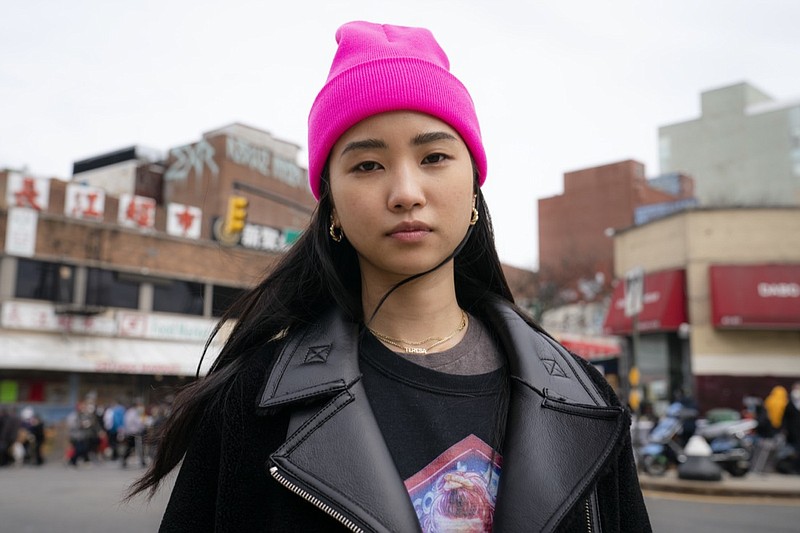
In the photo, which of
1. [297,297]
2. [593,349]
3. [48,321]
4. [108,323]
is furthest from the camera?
[593,349]

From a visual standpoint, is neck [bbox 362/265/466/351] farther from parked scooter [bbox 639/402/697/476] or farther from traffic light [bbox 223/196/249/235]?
traffic light [bbox 223/196/249/235]

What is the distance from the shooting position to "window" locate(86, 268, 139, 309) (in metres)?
27.4

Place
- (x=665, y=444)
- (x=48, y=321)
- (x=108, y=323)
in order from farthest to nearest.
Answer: (x=108, y=323) < (x=48, y=321) < (x=665, y=444)

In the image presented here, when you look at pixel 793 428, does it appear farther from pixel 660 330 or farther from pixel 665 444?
pixel 660 330

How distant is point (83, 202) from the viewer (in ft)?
89.8

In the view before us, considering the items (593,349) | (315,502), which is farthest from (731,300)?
(315,502)

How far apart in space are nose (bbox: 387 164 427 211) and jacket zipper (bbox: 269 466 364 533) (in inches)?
24.7

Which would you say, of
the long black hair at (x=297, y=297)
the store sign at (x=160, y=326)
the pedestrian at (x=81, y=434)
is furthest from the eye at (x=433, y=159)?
the store sign at (x=160, y=326)

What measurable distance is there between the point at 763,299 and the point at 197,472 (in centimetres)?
2171

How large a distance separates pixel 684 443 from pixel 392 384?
13510 mm

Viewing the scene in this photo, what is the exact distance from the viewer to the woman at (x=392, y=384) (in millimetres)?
1540

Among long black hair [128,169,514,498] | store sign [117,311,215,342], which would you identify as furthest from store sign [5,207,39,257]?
long black hair [128,169,514,498]

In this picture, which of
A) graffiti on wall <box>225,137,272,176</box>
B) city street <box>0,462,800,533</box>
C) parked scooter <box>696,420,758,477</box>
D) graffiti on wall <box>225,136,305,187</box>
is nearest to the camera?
city street <box>0,462,800,533</box>

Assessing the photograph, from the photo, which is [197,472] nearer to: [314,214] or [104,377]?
[314,214]
